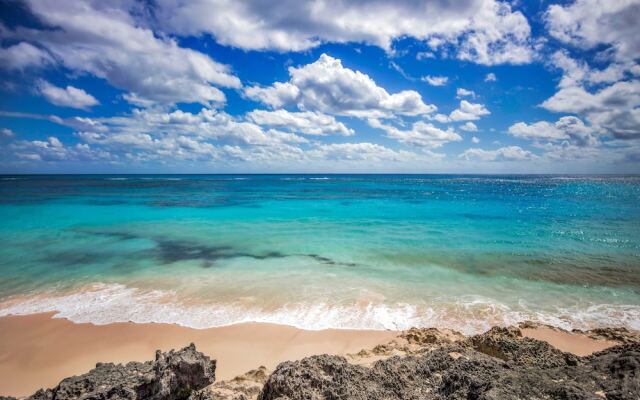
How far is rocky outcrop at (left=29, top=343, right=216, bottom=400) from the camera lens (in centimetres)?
359

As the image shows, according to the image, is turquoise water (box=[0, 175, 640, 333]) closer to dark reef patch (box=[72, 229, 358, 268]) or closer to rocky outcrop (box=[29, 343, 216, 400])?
dark reef patch (box=[72, 229, 358, 268])

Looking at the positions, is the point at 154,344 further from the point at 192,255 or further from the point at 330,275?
the point at 192,255

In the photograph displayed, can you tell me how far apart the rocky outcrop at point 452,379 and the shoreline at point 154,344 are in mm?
2476

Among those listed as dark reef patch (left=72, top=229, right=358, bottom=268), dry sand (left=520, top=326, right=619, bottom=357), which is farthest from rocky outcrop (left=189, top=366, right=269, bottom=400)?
dark reef patch (left=72, top=229, right=358, bottom=268)

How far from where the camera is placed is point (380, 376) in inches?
145

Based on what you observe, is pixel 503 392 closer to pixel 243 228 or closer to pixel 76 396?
pixel 76 396

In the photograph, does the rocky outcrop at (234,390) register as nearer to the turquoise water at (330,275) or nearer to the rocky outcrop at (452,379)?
the rocky outcrop at (452,379)

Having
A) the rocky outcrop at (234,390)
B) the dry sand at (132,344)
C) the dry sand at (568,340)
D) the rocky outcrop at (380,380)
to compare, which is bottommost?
the dry sand at (132,344)

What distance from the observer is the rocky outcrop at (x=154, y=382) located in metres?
3.59

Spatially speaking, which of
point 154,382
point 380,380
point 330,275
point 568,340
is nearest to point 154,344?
point 154,382

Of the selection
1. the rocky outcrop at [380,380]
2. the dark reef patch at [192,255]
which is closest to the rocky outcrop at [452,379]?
the rocky outcrop at [380,380]

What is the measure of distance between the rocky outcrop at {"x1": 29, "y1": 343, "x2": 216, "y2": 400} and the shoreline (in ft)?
6.09

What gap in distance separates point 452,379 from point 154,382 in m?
3.49

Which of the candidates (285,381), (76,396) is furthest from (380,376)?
(76,396)
